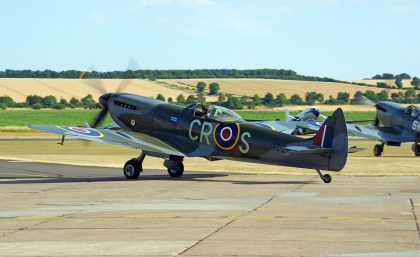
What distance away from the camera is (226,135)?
24.1 metres

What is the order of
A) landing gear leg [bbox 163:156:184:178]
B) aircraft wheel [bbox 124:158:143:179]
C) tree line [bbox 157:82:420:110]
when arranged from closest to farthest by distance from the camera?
aircraft wheel [bbox 124:158:143:179]
landing gear leg [bbox 163:156:184:178]
tree line [bbox 157:82:420:110]

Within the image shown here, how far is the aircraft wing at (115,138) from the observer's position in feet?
80.9

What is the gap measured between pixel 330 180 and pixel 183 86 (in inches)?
4694

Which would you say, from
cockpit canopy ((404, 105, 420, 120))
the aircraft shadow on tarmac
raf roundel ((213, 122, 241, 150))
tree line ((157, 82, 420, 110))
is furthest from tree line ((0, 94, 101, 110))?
raf roundel ((213, 122, 241, 150))

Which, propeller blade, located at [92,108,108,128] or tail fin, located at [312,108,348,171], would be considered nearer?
tail fin, located at [312,108,348,171]

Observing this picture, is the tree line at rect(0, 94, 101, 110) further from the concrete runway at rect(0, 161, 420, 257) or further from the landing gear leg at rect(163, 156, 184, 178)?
the concrete runway at rect(0, 161, 420, 257)

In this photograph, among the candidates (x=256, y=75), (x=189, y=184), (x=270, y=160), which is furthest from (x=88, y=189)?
(x=256, y=75)

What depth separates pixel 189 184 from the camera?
2333 centimetres

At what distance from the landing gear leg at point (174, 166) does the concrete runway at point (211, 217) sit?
36.1 inches

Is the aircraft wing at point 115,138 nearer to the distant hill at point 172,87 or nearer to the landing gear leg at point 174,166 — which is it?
the landing gear leg at point 174,166

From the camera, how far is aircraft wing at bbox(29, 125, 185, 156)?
24672mm

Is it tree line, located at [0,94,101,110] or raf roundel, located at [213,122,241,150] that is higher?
raf roundel, located at [213,122,241,150]

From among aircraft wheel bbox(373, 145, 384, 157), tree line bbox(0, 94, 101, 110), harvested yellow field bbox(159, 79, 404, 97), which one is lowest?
tree line bbox(0, 94, 101, 110)

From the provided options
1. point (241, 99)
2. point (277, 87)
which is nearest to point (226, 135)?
point (241, 99)
